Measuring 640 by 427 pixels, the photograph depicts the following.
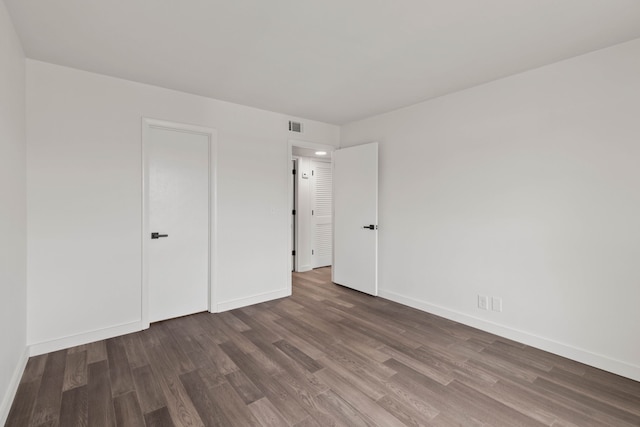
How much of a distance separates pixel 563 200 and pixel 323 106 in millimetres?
2652

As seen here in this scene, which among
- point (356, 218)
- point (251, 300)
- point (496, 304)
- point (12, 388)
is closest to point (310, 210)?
point (356, 218)

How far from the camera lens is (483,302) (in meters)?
3.11

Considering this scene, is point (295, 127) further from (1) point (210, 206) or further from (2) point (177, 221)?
(2) point (177, 221)

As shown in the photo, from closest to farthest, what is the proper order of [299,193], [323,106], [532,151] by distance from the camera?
[532,151] < [323,106] < [299,193]

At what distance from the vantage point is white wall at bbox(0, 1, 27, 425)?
184cm

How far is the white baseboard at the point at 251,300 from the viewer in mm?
3643

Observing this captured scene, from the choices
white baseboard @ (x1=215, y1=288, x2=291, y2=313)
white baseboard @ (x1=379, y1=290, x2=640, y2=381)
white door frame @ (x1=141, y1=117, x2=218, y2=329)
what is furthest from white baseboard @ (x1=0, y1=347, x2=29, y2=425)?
white baseboard @ (x1=379, y1=290, x2=640, y2=381)

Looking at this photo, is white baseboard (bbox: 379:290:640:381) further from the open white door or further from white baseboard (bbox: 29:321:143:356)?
white baseboard (bbox: 29:321:143:356)

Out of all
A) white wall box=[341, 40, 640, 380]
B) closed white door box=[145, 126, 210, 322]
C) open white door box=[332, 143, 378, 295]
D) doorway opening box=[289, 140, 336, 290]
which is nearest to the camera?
white wall box=[341, 40, 640, 380]

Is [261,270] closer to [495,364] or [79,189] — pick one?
[79,189]

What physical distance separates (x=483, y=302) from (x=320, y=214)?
11.2 ft

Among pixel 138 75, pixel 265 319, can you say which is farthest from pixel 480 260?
pixel 138 75

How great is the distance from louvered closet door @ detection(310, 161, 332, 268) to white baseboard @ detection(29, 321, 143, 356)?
333 centimetres

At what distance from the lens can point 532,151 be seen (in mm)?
2734
